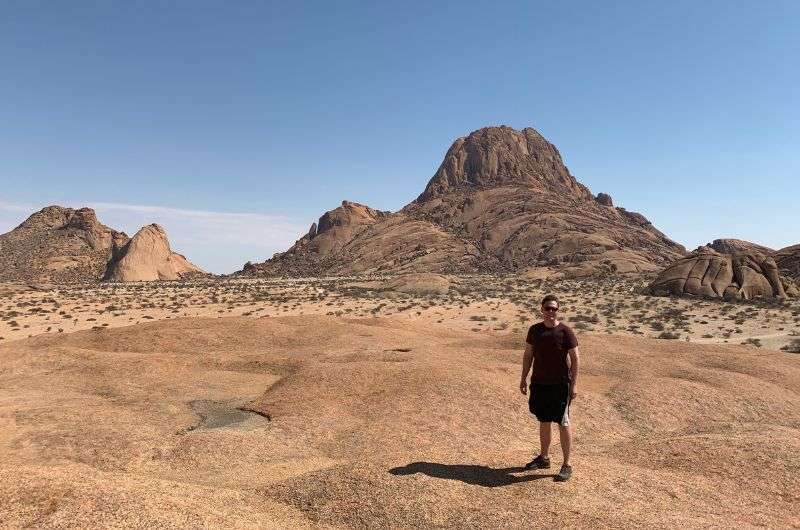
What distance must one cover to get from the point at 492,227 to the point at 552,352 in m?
117

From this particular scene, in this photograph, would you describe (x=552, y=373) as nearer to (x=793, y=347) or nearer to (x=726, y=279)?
(x=793, y=347)

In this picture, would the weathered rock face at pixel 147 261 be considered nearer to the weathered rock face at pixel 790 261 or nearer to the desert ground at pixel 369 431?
the desert ground at pixel 369 431

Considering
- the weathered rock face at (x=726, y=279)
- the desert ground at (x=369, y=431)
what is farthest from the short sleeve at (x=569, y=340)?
the weathered rock face at (x=726, y=279)

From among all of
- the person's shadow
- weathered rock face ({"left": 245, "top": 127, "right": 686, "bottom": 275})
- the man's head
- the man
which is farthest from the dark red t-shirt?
weathered rock face ({"left": 245, "top": 127, "right": 686, "bottom": 275})

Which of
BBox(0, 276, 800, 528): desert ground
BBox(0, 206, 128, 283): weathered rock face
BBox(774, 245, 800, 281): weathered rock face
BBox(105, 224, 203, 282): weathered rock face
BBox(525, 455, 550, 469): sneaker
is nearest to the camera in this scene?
BBox(0, 276, 800, 528): desert ground

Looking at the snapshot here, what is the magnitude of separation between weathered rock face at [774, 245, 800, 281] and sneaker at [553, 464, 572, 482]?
6263 cm

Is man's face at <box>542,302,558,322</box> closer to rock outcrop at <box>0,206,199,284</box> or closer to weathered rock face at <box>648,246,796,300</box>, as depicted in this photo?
weathered rock face at <box>648,246,796,300</box>

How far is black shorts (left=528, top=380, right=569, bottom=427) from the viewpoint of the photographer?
725cm

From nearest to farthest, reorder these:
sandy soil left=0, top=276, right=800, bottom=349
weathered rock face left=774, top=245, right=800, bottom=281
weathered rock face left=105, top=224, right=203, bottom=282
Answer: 1. sandy soil left=0, top=276, right=800, bottom=349
2. weathered rock face left=774, top=245, right=800, bottom=281
3. weathered rock face left=105, top=224, right=203, bottom=282

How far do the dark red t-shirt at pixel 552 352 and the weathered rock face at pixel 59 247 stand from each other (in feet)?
338

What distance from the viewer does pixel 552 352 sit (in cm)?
727

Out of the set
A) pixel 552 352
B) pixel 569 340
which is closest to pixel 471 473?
pixel 552 352

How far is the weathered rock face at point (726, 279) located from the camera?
43.9m

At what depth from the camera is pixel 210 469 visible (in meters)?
8.12
